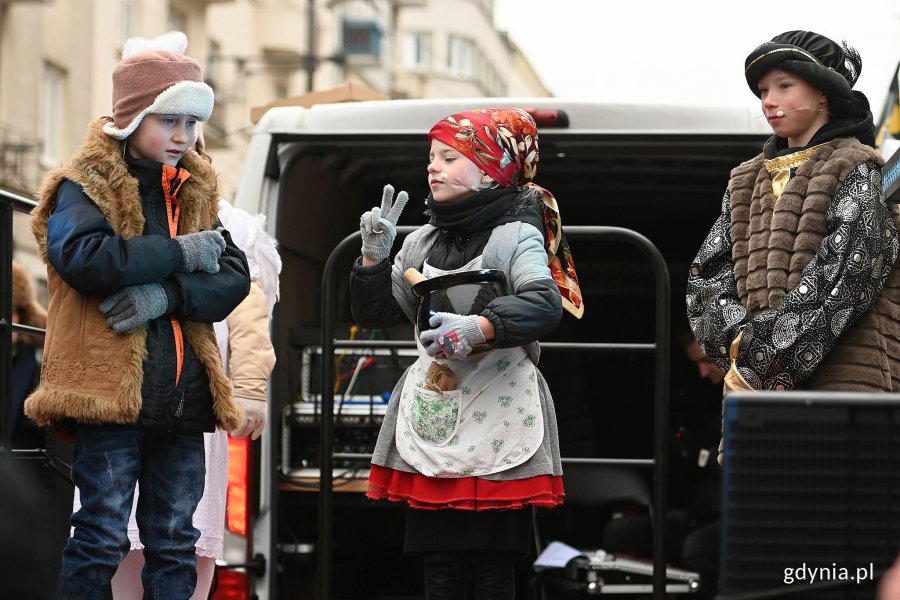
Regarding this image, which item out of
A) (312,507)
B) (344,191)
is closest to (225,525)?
(312,507)

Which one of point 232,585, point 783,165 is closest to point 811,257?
point 783,165

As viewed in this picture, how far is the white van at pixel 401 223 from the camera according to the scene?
14.9 feet

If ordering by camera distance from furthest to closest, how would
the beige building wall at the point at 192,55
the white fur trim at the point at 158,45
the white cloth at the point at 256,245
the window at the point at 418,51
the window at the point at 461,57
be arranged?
the window at the point at 461,57 < the window at the point at 418,51 < the beige building wall at the point at 192,55 < the white cloth at the point at 256,245 < the white fur trim at the point at 158,45

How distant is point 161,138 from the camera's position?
357 cm

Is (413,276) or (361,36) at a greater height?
(361,36)

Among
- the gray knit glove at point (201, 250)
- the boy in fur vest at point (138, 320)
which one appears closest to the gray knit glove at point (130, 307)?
the boy in fur vest at point (138, 320)

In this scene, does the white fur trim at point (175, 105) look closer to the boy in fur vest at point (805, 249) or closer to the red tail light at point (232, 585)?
the boy in fur vest at point (805, 249)

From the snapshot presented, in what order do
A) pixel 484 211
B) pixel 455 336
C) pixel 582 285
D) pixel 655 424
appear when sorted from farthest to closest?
pixel 582 285 → pixel 655 424 → pixel 484 211 → pixel 455 336

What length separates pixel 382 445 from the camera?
354cm

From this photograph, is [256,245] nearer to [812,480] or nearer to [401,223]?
[401,223]

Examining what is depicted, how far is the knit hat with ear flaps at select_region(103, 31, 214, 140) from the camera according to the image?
354 centimetres

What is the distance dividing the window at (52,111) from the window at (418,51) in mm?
34723

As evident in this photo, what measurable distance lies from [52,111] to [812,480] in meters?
21.7

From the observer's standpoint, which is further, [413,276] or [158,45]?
[158,45]
